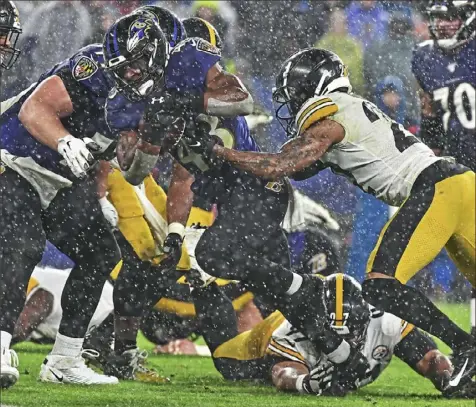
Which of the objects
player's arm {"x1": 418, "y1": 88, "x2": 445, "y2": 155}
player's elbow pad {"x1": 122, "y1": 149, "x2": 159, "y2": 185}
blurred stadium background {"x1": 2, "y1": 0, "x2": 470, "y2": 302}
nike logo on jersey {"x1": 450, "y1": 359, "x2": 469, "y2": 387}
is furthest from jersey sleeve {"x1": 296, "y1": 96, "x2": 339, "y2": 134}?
blurred stadium background {"x1": 2, "y1": 0, "x2": 470, "y2": 302}

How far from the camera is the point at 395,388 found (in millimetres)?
4559

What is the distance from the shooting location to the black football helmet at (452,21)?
5.64 meters

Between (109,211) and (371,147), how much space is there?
Result: 1128 millimetres

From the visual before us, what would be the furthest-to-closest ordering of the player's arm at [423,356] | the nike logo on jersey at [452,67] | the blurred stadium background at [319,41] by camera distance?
the blurred stadium background at [319,41] → the nike logo on jersey at [452,67] → the player's arm at [423,356]

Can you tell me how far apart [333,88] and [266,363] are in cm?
105

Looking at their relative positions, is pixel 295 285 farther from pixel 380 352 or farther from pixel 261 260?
pixel 380 352

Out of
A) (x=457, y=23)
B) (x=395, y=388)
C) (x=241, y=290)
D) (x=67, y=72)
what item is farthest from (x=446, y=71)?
(x=67, y=72)

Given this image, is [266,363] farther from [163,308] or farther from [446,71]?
[446,71]

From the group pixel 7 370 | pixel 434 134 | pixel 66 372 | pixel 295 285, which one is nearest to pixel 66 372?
pixel 66 372

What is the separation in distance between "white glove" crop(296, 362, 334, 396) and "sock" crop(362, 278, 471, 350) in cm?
36

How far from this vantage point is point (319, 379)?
4055 mm

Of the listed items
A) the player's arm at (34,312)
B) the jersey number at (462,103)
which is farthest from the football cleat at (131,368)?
the jersey number at (462,103)

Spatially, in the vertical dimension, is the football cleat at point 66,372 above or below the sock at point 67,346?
below

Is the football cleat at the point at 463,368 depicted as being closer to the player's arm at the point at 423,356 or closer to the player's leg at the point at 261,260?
the player's arm at the point at 423,356
